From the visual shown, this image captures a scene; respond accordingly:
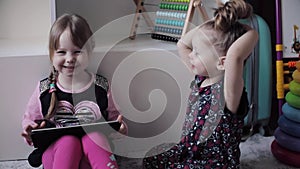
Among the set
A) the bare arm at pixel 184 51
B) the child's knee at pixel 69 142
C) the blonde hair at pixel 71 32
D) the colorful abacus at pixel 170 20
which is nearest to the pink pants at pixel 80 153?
the child's knee at pixel 69 142

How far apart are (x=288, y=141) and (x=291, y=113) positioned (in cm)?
9

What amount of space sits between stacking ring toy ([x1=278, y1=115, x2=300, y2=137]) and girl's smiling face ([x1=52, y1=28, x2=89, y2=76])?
2.27 ft

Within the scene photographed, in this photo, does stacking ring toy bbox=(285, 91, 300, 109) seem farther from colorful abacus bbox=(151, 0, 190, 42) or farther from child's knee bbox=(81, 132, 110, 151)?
child's knee bbox=(81, 132, 110, 151)

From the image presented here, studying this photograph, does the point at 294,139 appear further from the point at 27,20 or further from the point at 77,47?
the point at 27,20

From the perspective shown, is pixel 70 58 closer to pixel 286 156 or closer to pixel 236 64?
pixel 236 64

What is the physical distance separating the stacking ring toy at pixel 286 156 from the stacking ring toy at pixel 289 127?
60 millimetres

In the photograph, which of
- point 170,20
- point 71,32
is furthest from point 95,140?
point 170,20

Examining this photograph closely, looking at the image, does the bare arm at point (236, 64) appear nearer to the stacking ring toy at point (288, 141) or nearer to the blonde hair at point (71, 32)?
the stacking ring toy at point (288, 141)

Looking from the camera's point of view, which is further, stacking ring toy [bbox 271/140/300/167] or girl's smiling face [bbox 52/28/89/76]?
stacking ring toy [bbox 271/140/300/167]

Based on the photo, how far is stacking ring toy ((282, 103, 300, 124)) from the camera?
1.45 m

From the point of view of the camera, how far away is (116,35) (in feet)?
5.88

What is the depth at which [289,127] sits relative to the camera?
4.79 feet

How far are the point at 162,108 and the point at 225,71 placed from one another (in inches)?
14.9

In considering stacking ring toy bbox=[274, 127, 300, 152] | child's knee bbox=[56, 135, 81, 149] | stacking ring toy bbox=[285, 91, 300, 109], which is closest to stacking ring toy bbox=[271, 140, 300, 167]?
stacking ring toy bbox=[274, 127, 300, 152]
